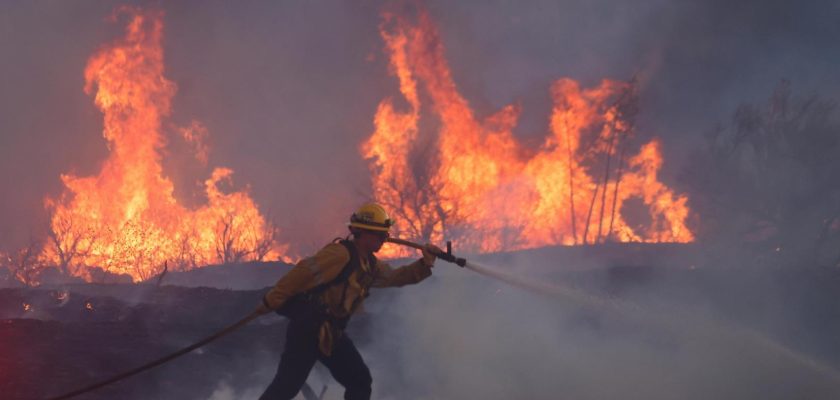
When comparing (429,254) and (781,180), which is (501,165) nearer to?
(781,180)

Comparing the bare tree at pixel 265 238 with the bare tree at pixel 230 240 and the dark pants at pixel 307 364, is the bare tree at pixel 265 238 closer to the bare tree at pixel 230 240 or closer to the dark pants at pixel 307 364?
the bare tree at pixel 230 240

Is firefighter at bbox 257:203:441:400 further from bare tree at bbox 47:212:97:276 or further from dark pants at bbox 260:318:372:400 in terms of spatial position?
bare tree at bbox 47:212:97:276

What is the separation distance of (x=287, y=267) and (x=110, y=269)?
9132 millimetres

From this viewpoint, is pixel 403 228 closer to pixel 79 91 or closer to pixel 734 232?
pixel 734 232

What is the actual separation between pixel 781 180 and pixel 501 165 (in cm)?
1173

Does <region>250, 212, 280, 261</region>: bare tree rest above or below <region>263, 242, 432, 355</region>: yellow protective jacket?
above

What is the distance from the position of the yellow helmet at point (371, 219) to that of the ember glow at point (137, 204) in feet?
81.5

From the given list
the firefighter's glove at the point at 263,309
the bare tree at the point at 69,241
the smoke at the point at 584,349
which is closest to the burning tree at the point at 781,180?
the smoke at the point at 584,349

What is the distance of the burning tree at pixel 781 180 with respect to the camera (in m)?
20.3

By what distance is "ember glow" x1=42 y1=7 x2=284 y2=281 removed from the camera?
27938mm

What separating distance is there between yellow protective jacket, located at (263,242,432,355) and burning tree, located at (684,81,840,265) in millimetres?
15798

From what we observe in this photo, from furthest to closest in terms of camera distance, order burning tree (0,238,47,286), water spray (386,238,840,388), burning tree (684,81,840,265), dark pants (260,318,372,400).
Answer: burning tree (0,238,47,286) < burning tree (684,81,840,265) < water spray (386,238,840,388) < dark pants (260,318,372,400)

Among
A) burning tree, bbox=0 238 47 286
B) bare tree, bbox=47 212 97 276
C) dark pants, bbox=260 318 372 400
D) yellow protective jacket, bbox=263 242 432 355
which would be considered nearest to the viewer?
yellow protective jacket, bbox=263 242 432 355

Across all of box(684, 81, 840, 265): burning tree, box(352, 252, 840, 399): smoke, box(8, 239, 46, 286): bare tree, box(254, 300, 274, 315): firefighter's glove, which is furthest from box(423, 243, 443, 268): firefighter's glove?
box(8, 239, 46, 286): bare tree
